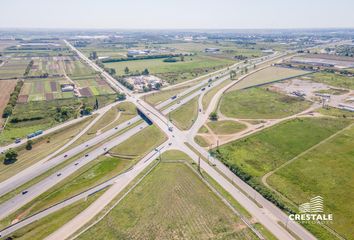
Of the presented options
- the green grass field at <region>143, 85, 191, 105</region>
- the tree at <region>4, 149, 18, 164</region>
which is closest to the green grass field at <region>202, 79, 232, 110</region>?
the green grass field at <region>143, 85, 191, 105</region>

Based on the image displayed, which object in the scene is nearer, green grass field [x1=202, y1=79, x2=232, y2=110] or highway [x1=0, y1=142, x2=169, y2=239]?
highway [x1=0, y1=142, x2=169, y2=239]

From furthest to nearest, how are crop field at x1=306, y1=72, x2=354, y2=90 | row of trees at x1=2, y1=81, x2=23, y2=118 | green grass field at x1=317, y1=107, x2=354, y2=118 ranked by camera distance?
1. crop field at x1=306, y1=72, x2=354, y2=90
2. row of trees at x1=2, y1=81, x2=23, y2=118
3. green grass field at x1=317, y1=107, x2=354, y2=118

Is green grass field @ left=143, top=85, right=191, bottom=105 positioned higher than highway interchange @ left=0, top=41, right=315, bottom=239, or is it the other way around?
green grass field @ left=143, top=85, right=191, bottom=105

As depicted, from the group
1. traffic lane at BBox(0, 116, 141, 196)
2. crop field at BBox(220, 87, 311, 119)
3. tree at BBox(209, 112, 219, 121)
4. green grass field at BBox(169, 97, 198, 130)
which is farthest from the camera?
crop field at BBox(220, 87, 311, 119)

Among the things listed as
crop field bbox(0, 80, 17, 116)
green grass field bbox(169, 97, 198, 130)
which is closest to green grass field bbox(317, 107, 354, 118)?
green grass field bbox(169, 97, 198, 130)

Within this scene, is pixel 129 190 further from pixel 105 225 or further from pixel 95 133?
pixel 95 133

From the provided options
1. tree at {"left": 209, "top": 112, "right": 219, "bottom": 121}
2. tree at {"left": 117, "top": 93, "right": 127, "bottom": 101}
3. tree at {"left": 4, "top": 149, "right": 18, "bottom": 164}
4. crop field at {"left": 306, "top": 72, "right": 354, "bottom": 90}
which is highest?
crop field at {"left": 306, "top": 72, "right": 354, "bottom": 90}

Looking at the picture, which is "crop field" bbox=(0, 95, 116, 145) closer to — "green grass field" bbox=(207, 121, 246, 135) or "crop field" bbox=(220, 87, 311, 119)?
"green grass field" bbox=(207, 121, 246, 135)

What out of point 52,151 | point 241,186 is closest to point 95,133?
point 52,151
